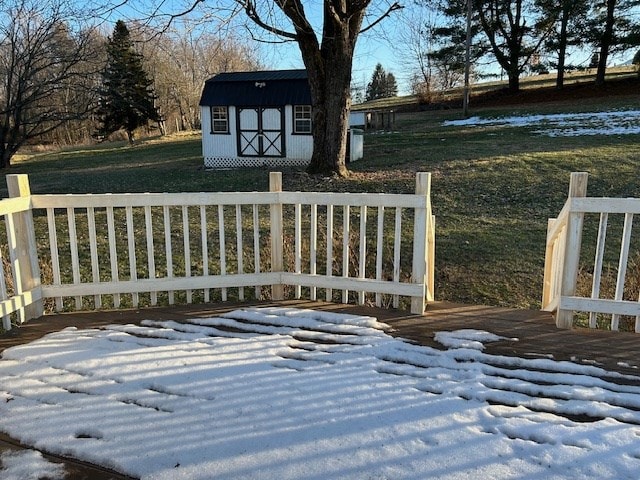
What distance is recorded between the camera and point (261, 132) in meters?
18.6

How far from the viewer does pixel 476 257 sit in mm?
7090

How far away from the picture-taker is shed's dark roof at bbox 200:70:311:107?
706 inches

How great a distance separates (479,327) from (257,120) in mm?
16175

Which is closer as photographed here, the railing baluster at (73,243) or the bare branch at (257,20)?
the railing baluster at (73,243)

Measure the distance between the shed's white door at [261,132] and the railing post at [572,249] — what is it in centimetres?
1559

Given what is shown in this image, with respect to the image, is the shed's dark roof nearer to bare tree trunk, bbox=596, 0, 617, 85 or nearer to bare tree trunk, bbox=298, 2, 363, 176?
bare tree trunk, bbox=298, 2, 363, 176

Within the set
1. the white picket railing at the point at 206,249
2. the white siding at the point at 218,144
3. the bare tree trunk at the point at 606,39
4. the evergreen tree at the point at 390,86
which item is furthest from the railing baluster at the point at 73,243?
the evergreen tree at the point at 390,86

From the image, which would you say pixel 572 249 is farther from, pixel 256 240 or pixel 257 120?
pixel 257 120

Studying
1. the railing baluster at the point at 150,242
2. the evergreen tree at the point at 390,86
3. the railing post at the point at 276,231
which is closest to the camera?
the railing baluster at the point at 150,242

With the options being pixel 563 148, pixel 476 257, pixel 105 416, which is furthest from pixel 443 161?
pixel 105 416

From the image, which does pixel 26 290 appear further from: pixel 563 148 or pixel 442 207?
pixel 563 148

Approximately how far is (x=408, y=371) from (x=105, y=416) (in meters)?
1.67

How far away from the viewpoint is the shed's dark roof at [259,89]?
1794cm

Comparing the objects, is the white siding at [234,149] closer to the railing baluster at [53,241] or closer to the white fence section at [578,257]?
the railing baluster at [53,241]
